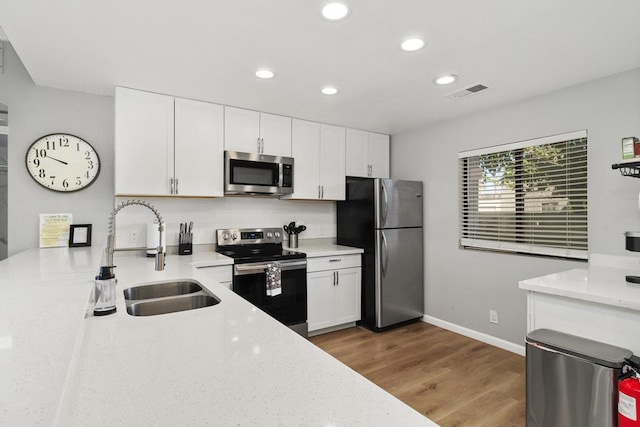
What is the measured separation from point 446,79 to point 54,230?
10.9ft

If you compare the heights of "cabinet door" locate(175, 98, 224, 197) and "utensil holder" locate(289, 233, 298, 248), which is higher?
"cabinet door" locate(175, 98, 224, 197)

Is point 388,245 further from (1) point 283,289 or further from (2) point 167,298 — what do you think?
(2) point 167,298

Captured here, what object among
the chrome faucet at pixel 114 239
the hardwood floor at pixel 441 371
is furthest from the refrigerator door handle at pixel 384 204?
the chrome faucet at pixel 114 239

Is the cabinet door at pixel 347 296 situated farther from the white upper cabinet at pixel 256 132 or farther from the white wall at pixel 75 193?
the white upper cabinet at pixel 256 132

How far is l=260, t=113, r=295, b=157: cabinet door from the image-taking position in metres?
3.43

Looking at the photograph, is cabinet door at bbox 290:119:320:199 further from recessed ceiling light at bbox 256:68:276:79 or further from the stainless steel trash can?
the stainless steel trash can

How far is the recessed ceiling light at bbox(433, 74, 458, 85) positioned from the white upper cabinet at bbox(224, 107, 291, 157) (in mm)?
1555

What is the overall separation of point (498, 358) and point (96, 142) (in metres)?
3.98

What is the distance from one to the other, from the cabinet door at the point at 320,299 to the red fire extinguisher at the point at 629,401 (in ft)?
7.83

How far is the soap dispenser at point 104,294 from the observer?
1.33 meters

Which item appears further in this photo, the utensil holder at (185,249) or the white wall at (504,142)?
the utensil holder at (185,249)

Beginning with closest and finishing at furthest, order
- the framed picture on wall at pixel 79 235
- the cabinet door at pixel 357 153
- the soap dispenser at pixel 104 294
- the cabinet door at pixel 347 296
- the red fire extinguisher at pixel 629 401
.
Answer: the soap dispenser at pixel 104 294 < the red fire extinguisher at pixel 629 401 < the framed picture on wall at pixel 79 235 < the cabinet door at pixel 347 296 < the cabinet door at pixel 357 153

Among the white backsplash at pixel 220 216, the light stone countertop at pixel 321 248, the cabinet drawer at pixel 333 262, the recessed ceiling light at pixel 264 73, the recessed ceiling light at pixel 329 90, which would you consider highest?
the recessed ceiling light at pixel 264 73

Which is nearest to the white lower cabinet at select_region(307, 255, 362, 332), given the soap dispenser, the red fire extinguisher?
the soap dispenser
